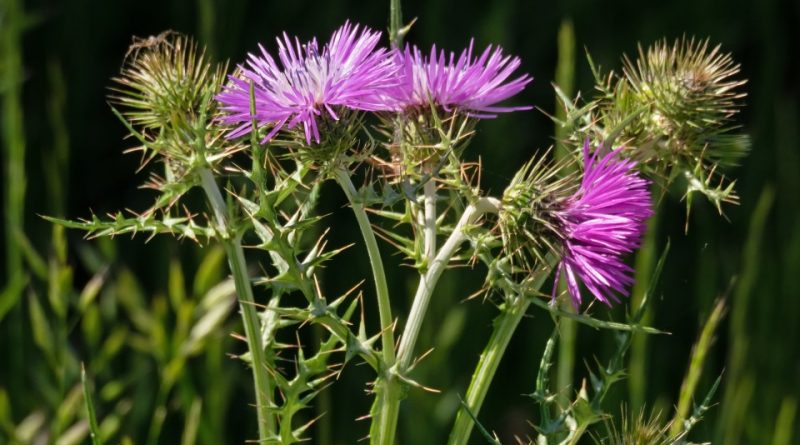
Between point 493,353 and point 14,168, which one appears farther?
point 14,168

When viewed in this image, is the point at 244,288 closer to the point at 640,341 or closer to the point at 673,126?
the point at 673,126

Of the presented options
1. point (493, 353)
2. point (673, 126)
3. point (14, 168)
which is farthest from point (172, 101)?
point (14, 168)

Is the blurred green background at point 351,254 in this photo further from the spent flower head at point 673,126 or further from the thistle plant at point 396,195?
the spent flower head at point 673,126

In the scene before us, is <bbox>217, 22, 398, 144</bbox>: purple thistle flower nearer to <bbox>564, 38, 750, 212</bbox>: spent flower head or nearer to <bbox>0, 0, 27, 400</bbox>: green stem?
<bbox>564, 38, 750, 212</bbox>: spent flower head

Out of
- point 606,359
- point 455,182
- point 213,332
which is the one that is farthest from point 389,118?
point 606,359

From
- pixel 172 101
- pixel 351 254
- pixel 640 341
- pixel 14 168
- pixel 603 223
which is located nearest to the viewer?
pixel 603 223

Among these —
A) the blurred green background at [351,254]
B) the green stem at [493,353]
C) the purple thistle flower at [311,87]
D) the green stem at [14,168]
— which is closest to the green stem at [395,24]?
the purple thistle flower at [311,87]

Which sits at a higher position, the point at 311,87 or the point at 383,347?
the point at 311,87
